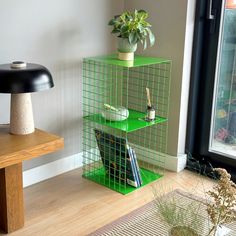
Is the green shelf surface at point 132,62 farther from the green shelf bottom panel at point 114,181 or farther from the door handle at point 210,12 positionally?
the green shelf bottom panel at point 114,181

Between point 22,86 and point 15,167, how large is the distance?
0.41 meters

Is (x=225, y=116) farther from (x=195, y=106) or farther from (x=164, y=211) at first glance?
(x=164, y=211)

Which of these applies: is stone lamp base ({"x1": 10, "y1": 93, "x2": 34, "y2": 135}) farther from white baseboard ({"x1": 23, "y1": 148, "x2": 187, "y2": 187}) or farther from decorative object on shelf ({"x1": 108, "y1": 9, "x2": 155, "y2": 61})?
decorative object on shelf ({"x1": 108, "y1": 9, "x2": 155, "y2": 61})

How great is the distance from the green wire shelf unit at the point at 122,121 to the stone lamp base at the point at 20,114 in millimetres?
594

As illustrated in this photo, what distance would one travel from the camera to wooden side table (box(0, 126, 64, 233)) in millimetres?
1916

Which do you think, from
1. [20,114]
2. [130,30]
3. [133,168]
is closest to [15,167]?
[20,114]

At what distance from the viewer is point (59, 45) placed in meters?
2.52

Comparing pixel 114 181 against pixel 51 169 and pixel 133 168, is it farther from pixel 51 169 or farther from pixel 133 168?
pixel 51 169

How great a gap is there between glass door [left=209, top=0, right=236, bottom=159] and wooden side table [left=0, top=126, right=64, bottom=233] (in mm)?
1246

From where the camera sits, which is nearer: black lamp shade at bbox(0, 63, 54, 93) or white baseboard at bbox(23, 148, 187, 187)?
black lamp shade at bbox(0, 63, 54, 93)

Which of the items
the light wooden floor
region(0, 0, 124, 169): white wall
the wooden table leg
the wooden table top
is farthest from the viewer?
region(0, 0, 124, 169): white wall

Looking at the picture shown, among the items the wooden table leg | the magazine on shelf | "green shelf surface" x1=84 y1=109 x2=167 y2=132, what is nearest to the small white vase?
"green shelf surface" x1=84 y1=109 x2=167 y2=132

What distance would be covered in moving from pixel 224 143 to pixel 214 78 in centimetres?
48

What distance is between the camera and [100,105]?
2824 millimetres
